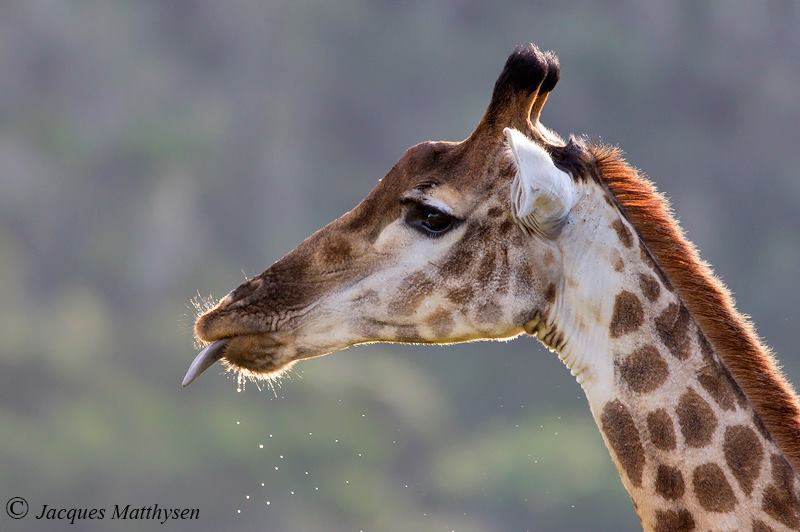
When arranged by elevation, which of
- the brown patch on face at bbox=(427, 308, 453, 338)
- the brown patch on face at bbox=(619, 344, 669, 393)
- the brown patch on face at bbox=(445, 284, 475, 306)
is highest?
the brown patch on face at bbox=(445, 284, 475, 306)

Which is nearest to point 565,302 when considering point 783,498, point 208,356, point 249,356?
point 783,498

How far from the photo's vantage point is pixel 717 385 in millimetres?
3662

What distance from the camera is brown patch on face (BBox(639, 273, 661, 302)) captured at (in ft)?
12.4

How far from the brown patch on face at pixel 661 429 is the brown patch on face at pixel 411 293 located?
2.92 ft

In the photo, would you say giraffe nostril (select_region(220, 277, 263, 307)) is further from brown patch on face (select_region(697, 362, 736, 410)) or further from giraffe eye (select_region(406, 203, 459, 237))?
brown patch on face (select_region(697, 362, 736, 410))

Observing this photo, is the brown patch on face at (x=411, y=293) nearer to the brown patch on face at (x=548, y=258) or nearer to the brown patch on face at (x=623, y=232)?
the brown patch on face at (x=548, y=258)

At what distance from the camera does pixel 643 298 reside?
379 cm

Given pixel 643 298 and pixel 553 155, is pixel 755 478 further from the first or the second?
pixel 553 155

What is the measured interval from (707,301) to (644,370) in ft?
1.03

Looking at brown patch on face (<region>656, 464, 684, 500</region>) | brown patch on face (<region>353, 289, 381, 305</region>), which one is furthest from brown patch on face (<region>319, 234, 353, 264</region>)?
brown patch on face (<region>656, 464, 684, 500</region>)

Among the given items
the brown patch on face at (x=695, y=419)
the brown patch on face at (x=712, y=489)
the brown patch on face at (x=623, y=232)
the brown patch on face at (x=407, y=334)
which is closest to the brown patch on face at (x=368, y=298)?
the brown patch on face at (x=407, y=334)

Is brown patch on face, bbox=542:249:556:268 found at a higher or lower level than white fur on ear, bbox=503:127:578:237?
lower

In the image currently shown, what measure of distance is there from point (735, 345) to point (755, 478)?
432 millimetres

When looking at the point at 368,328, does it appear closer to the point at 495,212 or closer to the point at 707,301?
the point at 495,212
